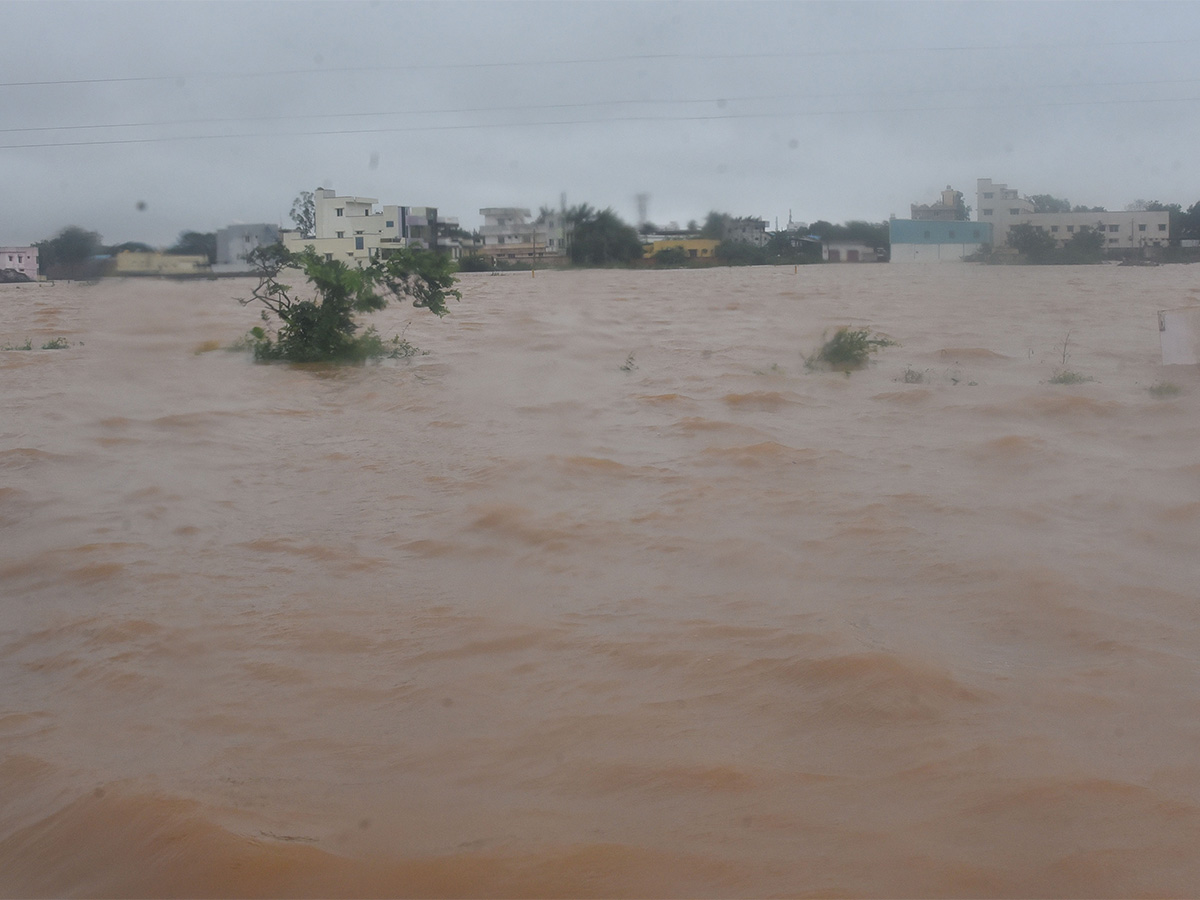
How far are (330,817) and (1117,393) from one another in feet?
28.5

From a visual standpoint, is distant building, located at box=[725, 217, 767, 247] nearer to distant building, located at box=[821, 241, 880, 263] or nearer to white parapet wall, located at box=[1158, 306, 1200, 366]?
distant building, located at box=[821, 241, 880, 263]

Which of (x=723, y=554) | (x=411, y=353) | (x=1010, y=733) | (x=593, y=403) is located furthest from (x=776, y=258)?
(x=1010, y=733)

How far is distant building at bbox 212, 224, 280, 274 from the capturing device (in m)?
8.79

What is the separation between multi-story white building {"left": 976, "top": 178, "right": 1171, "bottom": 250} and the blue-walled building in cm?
20

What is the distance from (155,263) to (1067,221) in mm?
11858

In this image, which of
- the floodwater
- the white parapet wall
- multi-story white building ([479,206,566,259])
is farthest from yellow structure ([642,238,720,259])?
the white parapet wall

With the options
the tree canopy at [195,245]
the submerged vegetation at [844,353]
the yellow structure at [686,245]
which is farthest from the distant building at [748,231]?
the tree canopy at [195,245]

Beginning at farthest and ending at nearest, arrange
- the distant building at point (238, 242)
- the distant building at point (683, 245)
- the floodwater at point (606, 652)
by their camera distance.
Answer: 1. the distant building at point (683, 245)
2. the distant building at point (238, 242)
3. the floodwater at point (606, 652)

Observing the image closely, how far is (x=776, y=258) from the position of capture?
12133mm

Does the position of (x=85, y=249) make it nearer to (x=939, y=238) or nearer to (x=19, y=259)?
(x=19, y=259)

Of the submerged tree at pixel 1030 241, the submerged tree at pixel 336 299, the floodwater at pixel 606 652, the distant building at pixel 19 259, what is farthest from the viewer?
the submerged tree at pixel 1030 241

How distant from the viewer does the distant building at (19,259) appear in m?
11.2

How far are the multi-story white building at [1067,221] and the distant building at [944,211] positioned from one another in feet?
1.38

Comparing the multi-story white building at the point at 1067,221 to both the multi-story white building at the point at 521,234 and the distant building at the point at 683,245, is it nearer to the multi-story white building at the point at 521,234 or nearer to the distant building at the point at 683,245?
the distant building at the point at 683,245
